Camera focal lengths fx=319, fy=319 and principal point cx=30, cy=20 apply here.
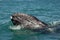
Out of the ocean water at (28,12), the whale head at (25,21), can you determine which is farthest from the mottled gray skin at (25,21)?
the ocean water at (28,12)

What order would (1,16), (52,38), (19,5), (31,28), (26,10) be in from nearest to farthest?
1. (52,38)
2. (31,28)
3. (1,16)
4. (26,10)
5. (19,5)

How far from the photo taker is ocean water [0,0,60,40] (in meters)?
16.3

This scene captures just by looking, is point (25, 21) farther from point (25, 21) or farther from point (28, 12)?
point (28, 12)

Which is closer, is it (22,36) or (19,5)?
(22,36)

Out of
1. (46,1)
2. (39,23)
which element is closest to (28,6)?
(46,1)

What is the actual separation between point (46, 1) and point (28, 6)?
253 centimetres

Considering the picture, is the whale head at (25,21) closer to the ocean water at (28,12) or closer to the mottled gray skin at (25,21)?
the mottled gray skin at (25,21)

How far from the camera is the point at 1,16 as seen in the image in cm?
2178

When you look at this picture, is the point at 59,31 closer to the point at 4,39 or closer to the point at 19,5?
the point at 4,39

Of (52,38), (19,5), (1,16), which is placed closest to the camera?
(52,38)

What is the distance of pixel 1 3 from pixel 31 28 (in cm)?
1051

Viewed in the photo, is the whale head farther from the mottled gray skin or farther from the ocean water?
the ocean water

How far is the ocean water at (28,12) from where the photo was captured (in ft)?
53.5

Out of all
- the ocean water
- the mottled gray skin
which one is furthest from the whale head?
the ocean water
